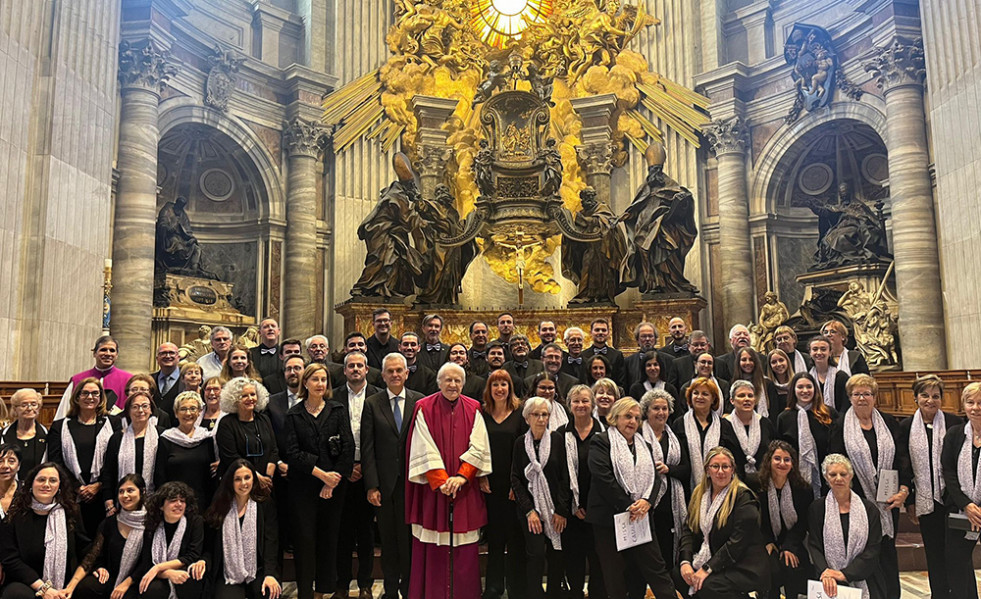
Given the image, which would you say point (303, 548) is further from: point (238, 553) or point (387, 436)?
point (387, 436)

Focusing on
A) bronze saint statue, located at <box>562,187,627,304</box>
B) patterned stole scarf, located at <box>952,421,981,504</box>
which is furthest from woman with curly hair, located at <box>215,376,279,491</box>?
bronze saint statue, located at <box>562,187,627,304</box>

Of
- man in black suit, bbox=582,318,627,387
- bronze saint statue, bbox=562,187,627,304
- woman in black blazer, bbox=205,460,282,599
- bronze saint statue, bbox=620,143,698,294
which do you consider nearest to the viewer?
woman in black blazer, bbox=205,460,282,599

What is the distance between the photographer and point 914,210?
432 inches

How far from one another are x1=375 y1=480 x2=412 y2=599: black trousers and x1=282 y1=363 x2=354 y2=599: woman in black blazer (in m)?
0.28

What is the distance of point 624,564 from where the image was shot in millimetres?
4398

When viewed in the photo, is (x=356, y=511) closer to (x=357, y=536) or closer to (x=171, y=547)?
(x=357, y=536)

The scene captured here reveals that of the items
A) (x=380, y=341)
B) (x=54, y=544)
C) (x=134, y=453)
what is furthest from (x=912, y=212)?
(x=54, y=544)

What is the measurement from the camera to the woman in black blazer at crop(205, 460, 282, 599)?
13.9 feet

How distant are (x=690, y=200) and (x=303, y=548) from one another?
9303mm

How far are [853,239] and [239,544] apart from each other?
1097 cm

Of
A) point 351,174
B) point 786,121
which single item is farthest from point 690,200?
point 351,174

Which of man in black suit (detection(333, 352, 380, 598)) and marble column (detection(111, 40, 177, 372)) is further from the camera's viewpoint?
marble column (detection(111, 40, 177, 372))

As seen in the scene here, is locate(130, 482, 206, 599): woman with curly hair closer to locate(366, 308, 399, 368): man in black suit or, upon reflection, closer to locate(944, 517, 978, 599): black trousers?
locate(366, 308, 399, 368): man in black suit

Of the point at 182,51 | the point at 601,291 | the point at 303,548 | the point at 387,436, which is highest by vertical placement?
the point at 182,51
